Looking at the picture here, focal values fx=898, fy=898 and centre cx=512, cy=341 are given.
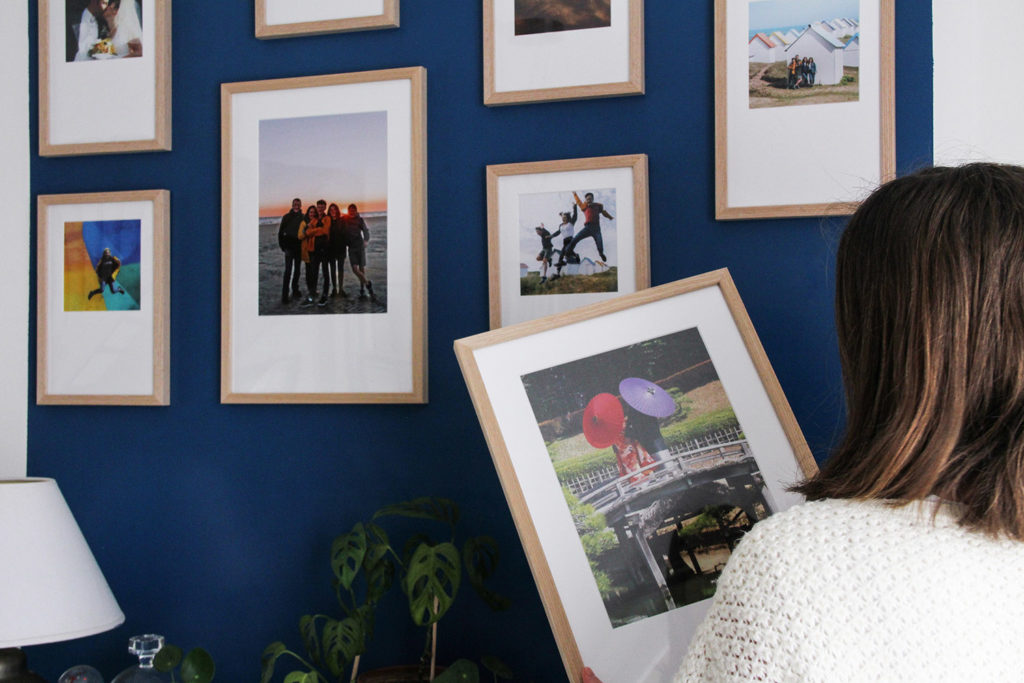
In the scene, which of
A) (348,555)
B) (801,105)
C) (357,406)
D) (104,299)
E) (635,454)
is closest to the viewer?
(635,454)

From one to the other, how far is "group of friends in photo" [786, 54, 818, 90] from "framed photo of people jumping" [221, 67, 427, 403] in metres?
0.71

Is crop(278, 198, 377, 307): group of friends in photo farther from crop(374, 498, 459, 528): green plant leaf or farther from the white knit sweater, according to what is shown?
the white knit sweater

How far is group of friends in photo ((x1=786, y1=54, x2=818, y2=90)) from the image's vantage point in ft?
5.48

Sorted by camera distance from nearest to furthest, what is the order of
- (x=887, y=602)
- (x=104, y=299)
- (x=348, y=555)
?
1. (x=887, y=602)
2. (x=348, y=555)
3. (x=104, y=299)

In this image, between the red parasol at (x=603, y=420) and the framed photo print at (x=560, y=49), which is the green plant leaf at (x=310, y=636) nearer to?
the red parasol at (x=603, y=420)

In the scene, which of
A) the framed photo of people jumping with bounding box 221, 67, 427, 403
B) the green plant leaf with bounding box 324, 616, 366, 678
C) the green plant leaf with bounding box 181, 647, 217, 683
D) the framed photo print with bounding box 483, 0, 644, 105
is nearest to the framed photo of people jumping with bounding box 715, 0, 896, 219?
the framed photo print with bounding box 483, 0, 644, 105

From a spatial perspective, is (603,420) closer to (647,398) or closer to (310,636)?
(647,398)

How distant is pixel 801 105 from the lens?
167 centimetres

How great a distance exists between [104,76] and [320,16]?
0.52 meters

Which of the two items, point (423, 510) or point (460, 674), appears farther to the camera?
point (423, 510)

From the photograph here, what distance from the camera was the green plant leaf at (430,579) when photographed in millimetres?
1456

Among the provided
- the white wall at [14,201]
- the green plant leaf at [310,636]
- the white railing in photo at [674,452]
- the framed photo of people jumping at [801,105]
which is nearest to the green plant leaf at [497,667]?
the green plant leaf at [310,636]

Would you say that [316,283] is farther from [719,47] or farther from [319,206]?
[719,47]

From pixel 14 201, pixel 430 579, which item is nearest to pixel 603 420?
pixel 430 579
